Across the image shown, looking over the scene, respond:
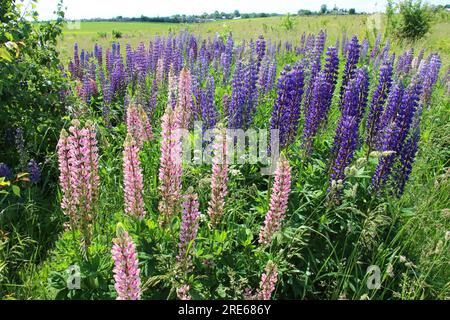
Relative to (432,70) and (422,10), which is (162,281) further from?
A: (422,10)

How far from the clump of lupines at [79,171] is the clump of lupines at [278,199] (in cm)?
135

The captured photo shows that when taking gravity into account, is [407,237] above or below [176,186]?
below

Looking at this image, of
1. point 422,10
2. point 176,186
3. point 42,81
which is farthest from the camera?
point 422,10

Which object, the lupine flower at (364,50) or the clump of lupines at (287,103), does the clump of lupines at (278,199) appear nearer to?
the clump of lupines at (287,103)

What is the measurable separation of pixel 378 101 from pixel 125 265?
3.17 metres

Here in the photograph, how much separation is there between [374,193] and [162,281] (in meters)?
2.16

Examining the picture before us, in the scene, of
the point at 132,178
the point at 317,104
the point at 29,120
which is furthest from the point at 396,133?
the point at 29,120

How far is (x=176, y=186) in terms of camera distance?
287cm

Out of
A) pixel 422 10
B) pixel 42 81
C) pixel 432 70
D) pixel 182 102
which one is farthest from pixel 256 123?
pixel 422 10

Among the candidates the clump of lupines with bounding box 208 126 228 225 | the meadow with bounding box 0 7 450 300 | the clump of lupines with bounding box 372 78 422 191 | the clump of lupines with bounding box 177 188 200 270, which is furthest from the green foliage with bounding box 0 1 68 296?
the clump of lupines with bounding box 372 78 422 191

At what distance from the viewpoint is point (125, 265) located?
1.82 m

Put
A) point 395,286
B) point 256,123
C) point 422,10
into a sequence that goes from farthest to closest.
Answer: point 422,10 → point 256,123 → point 395,286

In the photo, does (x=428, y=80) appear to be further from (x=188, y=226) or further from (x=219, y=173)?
(x=188, y=226)

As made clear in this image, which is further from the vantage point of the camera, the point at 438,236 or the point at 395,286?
the point at 438,236
